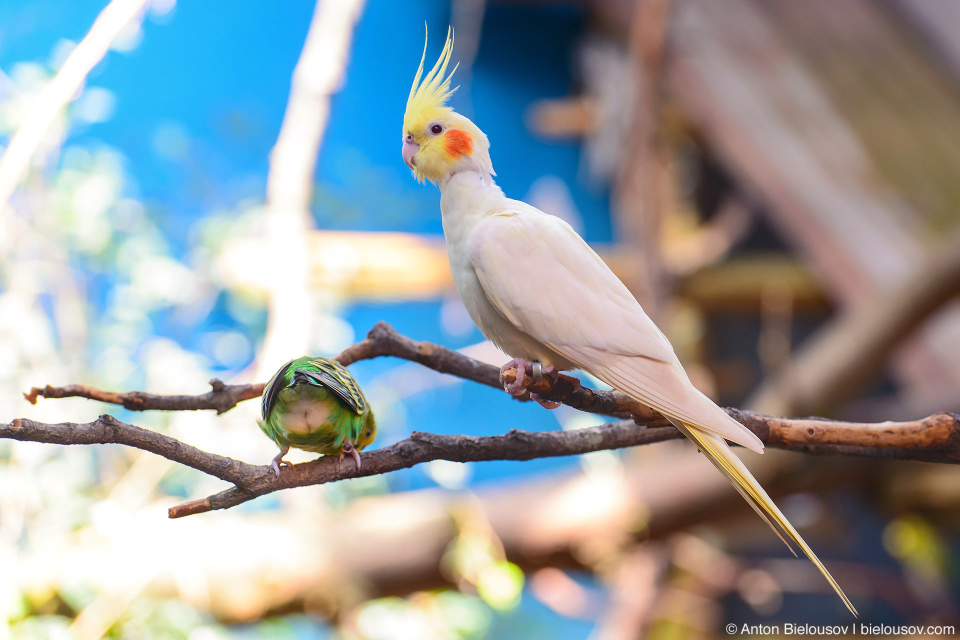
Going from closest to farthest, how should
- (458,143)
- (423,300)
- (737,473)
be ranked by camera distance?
1. (737,473)
2. (458,143)
3. (423,300)

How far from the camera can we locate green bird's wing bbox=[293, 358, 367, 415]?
2.30 ft

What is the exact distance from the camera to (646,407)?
0.77m

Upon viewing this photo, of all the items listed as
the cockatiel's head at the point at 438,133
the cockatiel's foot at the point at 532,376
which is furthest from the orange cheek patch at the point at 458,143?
the cockatiel's foot at the point at 532,376

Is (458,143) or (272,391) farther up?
(458,143)

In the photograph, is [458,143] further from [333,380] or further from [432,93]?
[333,380]

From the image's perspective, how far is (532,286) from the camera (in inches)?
30.1

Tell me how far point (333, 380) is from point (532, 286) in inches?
9.3

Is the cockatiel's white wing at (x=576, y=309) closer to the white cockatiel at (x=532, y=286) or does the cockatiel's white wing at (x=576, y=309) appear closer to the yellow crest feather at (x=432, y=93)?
the white cockatiel at (x=532, y=286)

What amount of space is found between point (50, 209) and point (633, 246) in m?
2.20

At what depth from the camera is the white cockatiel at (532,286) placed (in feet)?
2.36

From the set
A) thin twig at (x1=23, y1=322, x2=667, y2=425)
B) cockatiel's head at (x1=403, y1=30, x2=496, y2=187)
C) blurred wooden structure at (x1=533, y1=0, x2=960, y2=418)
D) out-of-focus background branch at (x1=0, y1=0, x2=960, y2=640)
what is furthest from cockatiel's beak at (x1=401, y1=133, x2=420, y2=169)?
blurred wooden structure at (x1=533, y1=0, x2=960, y2=418)

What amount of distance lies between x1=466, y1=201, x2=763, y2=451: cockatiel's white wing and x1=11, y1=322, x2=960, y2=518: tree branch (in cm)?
6

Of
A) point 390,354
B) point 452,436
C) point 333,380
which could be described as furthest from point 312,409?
point 390,354

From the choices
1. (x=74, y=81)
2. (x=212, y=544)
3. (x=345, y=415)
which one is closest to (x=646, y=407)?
(x=345, y=415)
